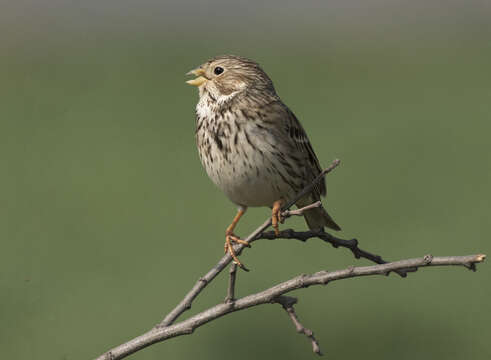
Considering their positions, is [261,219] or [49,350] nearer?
[49,350]

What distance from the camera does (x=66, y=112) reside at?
1694 centimetres

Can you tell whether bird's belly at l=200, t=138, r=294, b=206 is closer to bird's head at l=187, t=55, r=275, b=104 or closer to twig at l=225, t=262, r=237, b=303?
bird's head at l=187, t=55, r=275, b=104

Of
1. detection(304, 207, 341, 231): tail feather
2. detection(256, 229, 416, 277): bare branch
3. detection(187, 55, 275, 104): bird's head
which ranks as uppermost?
detection(187, 55, 275, 104): bird's head

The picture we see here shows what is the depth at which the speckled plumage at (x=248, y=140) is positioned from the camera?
4594 mm

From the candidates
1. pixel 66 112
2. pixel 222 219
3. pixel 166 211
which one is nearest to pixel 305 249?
pixel 222 219

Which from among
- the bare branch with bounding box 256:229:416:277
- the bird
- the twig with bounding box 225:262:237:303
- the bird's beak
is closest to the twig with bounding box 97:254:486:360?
the twig with bounding box 225:262:237:303

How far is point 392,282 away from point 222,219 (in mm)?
3234

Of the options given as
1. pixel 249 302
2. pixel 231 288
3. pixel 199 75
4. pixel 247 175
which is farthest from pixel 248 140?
pixel 249 302

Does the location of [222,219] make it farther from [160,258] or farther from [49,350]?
[49,350]

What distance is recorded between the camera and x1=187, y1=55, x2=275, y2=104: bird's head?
16.1ft

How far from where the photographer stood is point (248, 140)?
460 cm

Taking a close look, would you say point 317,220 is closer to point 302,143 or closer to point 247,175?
point 302,143

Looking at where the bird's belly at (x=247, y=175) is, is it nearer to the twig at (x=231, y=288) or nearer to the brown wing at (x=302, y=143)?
the brown wing at (x=302, y=143)

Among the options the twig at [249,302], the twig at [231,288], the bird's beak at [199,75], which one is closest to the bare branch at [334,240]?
the twig at [231,288]
